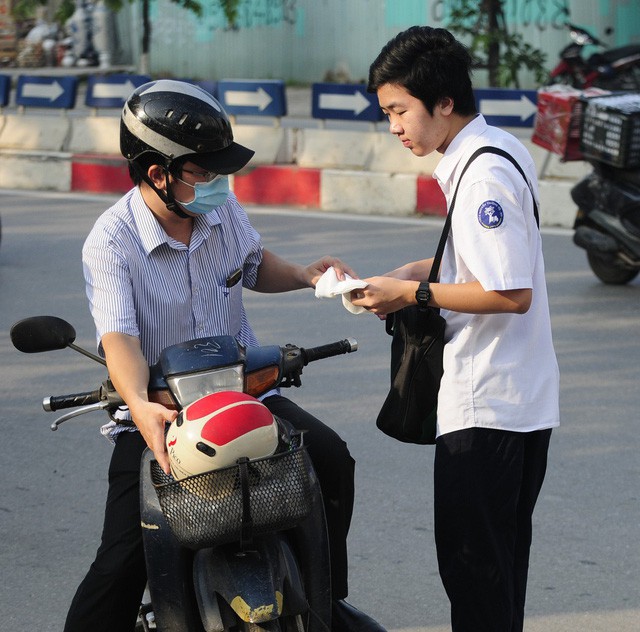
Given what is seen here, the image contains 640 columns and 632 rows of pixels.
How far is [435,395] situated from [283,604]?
2.15 ft

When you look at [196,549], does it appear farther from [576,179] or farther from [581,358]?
[576,179]

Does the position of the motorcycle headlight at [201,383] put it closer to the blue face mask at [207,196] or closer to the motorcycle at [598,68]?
the blue face mask at [207,196]

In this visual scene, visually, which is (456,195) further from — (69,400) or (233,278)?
(69,400)

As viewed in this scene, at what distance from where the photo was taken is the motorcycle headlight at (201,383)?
7.92 ft

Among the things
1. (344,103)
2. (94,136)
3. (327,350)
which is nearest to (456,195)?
(327,350)

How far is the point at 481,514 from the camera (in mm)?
2684

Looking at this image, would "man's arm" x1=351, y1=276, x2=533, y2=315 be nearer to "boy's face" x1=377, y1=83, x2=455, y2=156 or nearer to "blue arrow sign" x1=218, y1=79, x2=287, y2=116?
"boy's face" x1=377, y1=83, x2=455, y2=156

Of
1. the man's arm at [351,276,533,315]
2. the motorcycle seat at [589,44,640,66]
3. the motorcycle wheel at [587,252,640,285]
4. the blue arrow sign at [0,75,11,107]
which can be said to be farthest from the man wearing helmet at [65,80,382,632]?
the motorcycle seat at [589,44,640,66]

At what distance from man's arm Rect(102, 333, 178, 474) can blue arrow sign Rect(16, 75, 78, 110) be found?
1002 cm

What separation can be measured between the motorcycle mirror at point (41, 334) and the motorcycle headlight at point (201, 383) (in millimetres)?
329

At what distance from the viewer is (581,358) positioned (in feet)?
20.2

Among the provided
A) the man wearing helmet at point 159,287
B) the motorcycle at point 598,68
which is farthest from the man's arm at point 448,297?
the motorcycle at point 598,68

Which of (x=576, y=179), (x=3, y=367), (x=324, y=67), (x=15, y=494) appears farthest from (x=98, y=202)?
(x=324, y=67)

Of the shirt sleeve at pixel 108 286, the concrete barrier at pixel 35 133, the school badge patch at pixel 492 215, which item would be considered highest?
the school badge patch at pixel 492 215
